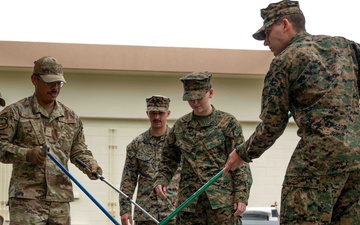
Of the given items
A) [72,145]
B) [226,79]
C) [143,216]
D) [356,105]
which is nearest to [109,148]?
[226,79]

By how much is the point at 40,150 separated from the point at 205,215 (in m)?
1.60

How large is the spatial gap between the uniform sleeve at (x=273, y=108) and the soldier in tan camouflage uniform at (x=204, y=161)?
6.34 ft

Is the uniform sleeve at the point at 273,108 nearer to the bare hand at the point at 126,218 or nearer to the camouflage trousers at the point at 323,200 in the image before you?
the camouflage trousers at the point at 323,200

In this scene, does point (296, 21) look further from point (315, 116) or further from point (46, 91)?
point (46, 91)

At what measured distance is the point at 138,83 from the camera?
64.9ft

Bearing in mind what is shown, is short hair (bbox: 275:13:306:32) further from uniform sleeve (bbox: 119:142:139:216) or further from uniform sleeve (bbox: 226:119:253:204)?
uniform sleeve (bbox: 119:142:139:216)

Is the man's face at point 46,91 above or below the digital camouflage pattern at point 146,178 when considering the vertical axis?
above

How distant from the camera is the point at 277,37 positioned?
23.1ft

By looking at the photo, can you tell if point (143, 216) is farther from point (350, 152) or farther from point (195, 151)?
point (350, 152)

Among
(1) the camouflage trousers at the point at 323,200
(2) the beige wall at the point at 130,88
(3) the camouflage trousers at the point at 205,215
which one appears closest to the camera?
(1) the camouflage trousers at the point at 323,200

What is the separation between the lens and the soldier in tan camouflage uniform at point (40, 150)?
341 inches

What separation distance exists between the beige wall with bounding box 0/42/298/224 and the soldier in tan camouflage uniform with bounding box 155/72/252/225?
9.72 meters

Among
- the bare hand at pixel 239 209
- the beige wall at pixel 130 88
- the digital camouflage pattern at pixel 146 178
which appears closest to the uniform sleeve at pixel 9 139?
the bare hand at pixel 239 209

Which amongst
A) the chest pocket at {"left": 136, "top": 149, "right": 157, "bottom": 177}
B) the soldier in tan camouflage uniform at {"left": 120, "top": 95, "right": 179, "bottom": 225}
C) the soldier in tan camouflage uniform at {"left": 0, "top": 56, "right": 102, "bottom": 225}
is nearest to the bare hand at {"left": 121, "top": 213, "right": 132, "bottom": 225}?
the soldier in tan camouflage uniform at {"left": 120, "top": 95, "right": 179, "bottom": 225}
